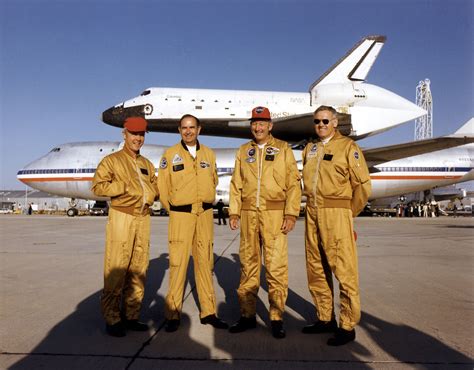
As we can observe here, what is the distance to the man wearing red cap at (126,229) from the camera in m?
3.54

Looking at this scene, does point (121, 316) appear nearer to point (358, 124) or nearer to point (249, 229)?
point (249, 229)

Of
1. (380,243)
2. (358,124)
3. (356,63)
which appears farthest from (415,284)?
(356,63)

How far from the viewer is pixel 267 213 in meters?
3.65

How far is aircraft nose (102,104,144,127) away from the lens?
749 inches

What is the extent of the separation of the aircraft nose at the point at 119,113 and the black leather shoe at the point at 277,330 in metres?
16.9

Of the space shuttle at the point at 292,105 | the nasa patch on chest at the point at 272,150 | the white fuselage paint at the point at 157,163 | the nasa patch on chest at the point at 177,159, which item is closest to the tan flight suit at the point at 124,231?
the nasa patch on chest at the point at 177,159

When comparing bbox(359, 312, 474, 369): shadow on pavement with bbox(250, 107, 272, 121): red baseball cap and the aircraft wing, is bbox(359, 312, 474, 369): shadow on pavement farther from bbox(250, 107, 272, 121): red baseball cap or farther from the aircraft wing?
the aircraft wing

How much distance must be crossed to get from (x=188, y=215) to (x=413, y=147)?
18.3 meters

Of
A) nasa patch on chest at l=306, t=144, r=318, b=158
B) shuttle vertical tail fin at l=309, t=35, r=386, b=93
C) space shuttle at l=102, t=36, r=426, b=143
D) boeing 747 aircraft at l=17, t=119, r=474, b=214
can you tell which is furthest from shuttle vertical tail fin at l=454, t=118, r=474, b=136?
nasa patch on chest at l=306, t=144, r=318, b=158

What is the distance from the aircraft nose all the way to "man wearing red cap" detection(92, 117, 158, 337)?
1586 cm

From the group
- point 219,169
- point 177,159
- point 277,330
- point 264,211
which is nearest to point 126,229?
point 177,159

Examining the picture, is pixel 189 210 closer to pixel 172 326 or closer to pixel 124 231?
pixel 124 231

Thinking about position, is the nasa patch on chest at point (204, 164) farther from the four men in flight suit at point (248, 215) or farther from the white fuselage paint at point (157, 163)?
the white fuselage paint at point (157, 163)

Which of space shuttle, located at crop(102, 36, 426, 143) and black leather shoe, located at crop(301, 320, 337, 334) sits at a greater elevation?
space shuttle, located at crop(102, 36, 426, 143)
